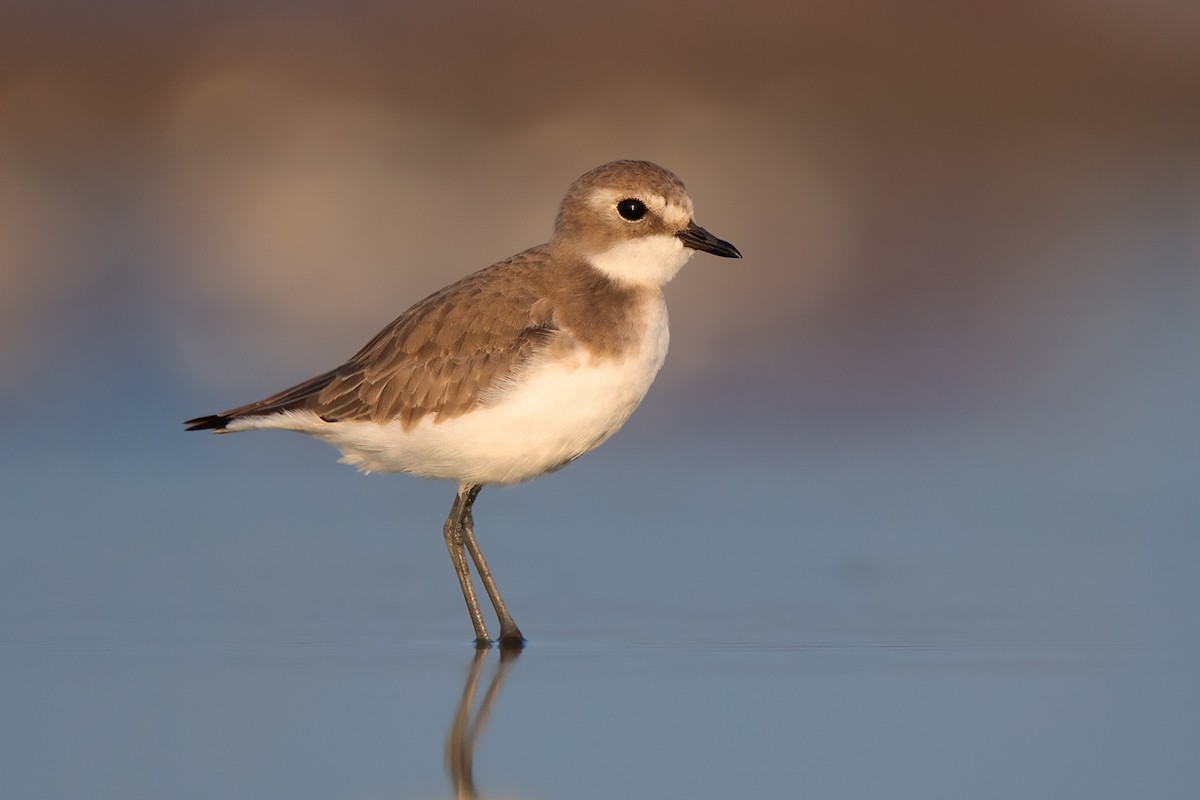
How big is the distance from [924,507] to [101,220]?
931cm

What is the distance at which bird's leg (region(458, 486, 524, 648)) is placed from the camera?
7121mm

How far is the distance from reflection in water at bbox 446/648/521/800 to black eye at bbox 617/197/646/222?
1987 millimetres

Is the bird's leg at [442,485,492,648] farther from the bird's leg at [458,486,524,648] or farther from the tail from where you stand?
the tail

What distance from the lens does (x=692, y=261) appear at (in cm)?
1670

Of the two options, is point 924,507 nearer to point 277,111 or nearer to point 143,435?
point 143,435

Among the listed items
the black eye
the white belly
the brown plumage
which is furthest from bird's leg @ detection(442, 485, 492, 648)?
the black eye

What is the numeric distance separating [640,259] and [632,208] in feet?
0.81

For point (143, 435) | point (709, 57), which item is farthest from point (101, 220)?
point (709, 57)

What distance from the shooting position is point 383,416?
7.43 m

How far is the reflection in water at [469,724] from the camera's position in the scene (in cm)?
476

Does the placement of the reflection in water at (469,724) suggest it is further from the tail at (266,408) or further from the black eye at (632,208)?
the black eye at (632,208)

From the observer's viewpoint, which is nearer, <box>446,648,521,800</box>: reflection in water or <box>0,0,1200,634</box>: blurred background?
<box>446,648,521,800</box>: reflection in water

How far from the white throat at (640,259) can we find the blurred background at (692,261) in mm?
1605

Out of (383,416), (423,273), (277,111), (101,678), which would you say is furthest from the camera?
(277,111)
